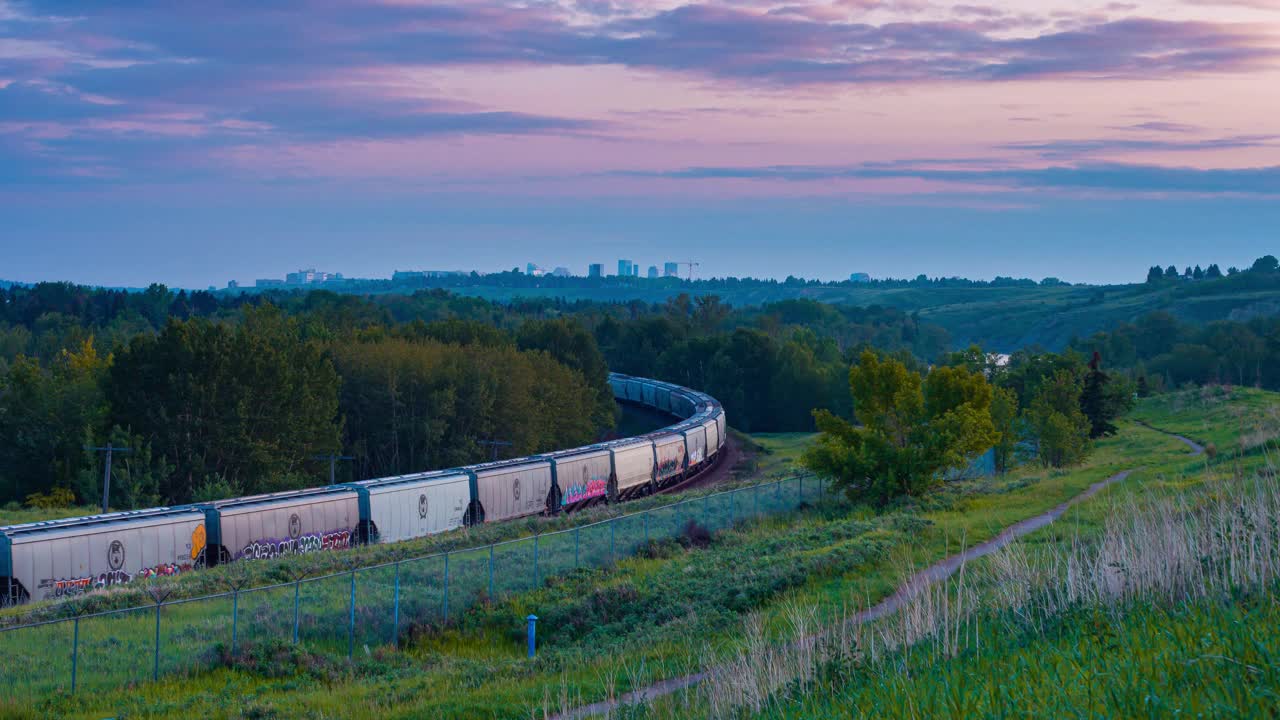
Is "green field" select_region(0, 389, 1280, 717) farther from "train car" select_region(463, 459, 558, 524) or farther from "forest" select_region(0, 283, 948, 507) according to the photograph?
"forest" select_region(0, 283, 948, 507)

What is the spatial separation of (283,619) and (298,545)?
1495 cm

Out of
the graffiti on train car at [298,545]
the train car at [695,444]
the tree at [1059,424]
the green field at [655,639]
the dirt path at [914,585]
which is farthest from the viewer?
the train car at [695,444]

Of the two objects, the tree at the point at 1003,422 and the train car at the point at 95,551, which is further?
the tree at the point at 1003,422

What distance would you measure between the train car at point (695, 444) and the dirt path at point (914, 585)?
2766cm

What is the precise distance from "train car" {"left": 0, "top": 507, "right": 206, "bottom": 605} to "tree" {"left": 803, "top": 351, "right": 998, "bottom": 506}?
21.0 metres

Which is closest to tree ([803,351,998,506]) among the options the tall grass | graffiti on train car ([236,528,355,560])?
graffiti on train car ([236,528,355,560])

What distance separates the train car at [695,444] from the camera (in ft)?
206

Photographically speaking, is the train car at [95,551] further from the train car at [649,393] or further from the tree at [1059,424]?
the train car at [649,393]

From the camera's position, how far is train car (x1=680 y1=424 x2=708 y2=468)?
206ft

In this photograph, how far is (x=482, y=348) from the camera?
87.9 m

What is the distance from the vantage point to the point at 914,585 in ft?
44.2

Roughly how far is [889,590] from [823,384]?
3936 inches

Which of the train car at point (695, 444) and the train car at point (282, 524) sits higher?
the train car at point (282, 524)

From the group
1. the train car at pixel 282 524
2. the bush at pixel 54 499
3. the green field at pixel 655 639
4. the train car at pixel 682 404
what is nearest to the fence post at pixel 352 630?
the green field at pixel 655 639
